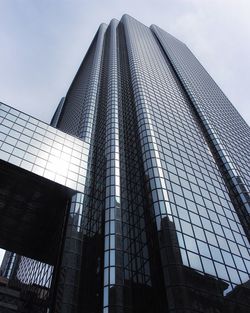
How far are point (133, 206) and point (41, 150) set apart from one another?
1717 centimetres

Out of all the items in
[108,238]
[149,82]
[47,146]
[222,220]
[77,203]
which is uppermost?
[149,82]

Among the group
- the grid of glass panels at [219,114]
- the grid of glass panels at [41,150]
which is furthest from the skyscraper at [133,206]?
the grid of glass panels at [219,114]

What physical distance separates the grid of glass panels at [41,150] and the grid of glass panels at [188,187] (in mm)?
11689

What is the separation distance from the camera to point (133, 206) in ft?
161

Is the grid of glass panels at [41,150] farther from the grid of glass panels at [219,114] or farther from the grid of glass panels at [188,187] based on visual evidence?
the grid of glass panels at [219,114]

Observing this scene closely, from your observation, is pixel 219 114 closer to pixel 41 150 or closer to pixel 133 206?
pixel 133 206

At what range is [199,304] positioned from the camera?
32.4 m

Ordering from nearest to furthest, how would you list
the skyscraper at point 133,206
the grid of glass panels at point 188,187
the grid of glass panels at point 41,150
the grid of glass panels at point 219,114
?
the skyscraper at point 133,206
the grid of glass panels at point 188,187
the grid of glass panels at point 41,150
the grid of glass panels at point 219,114

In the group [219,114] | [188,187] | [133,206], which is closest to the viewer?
[188,187]

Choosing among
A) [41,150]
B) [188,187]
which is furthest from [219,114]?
[41,150]

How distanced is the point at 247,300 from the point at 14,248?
48883 mm

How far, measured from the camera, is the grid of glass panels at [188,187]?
39.1m

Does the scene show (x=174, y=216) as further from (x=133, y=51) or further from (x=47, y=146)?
(x=133, y=51)

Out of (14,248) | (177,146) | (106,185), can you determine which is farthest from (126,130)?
(14,248)
